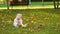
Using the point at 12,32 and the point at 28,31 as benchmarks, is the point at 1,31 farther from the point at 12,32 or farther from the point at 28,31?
the point at 28,31

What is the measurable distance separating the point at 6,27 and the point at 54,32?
2.28 metres

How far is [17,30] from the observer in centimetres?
888

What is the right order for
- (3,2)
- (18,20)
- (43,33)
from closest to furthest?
1. (43,33)
2. (18,20)
3. (3,2)

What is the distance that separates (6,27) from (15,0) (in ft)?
50.0

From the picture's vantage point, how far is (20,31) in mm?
8672

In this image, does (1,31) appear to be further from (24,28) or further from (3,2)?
(3,2)

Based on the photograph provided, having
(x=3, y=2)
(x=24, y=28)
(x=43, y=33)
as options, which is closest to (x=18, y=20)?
(x=24, y=28)

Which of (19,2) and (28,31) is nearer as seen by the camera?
(28,31)

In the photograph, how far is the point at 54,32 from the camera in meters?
8.64

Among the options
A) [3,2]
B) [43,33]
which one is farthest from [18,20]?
[3,2]

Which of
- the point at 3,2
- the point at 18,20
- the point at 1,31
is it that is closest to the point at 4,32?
the point at 1,31

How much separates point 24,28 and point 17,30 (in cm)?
52

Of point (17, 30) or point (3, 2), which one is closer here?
point (17, 30)

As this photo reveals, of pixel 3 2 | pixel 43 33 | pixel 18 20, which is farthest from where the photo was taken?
pixel 3 2
